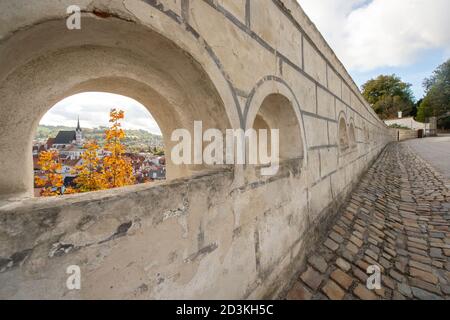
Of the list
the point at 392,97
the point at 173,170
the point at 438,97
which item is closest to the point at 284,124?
the point at 173,170

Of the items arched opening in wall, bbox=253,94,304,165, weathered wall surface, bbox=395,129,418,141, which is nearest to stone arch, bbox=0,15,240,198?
arched opening in wall, bbox=253,94,304,165

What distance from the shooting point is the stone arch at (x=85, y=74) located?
3.56 feet

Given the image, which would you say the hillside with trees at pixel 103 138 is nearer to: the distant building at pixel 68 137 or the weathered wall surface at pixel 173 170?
the weathered wall surface at pixel 173 170

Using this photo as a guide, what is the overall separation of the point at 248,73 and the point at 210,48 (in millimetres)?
433

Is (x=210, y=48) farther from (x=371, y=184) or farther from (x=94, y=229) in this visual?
(x=371, y=184)

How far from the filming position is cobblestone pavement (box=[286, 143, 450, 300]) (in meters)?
2.15

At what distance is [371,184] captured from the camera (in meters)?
5.84

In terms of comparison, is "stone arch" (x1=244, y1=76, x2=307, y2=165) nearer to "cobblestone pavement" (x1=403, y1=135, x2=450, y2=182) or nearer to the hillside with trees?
the hillside with trees

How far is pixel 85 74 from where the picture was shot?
4.81 feet

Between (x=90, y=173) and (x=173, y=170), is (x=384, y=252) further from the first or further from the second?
(x=90, y=173)

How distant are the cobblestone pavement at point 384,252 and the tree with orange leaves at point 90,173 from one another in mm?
8484

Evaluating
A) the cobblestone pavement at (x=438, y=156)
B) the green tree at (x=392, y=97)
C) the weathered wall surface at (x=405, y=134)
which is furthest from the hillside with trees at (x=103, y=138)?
the green tree at (x=392, y=97)

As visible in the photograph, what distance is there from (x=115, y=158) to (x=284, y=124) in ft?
26.4
